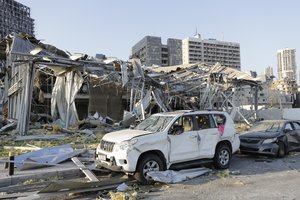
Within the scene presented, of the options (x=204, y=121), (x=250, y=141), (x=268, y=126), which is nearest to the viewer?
(x=204, y=121)

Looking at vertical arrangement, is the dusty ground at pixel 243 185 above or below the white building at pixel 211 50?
below

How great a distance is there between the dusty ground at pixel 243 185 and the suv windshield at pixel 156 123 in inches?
63.9

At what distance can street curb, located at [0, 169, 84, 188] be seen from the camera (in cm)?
806

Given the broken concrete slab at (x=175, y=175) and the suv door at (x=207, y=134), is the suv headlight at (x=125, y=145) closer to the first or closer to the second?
the broken concrete slab at (x=175, y=175)

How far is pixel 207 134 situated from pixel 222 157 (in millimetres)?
949

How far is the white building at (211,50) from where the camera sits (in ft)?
235

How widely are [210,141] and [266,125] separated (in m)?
4.78

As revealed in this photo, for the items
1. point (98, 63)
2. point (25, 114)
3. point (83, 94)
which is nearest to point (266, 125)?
point (98, 63)

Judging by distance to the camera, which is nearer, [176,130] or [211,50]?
[176,130]

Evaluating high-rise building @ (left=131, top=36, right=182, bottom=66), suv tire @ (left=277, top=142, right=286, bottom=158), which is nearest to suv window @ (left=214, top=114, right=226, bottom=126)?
suv tire @ (left=277, top=142, right=286, bottom=158)

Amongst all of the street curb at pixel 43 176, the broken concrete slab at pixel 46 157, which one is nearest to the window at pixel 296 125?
the broken concrete slab at pixel 46 157

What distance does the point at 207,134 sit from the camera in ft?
30.7

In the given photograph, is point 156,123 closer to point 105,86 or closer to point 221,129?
point 221,129

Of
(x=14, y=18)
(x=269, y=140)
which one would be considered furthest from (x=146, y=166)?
(x=14, y=18)
